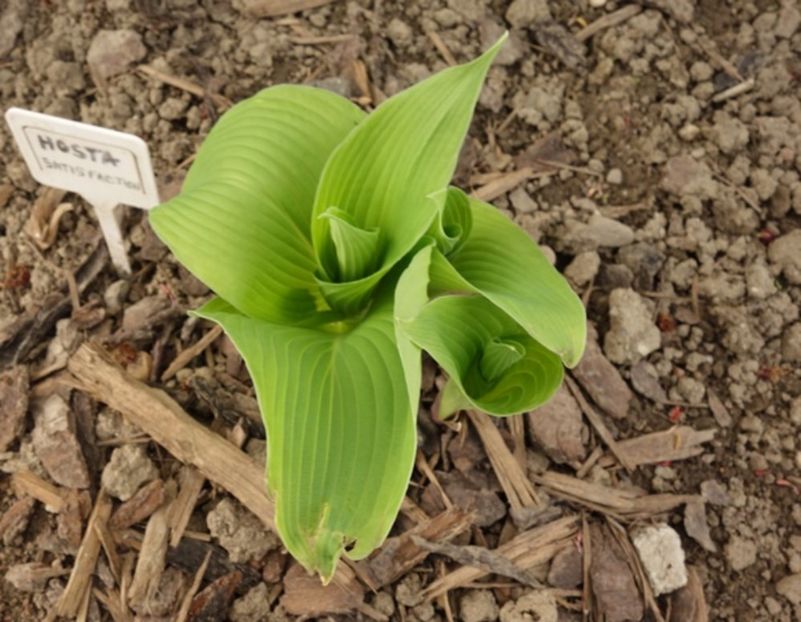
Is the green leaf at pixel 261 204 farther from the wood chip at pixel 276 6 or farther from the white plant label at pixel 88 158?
the wood chip at pixel 276 6

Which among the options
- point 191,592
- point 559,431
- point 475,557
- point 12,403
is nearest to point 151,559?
point 191,592

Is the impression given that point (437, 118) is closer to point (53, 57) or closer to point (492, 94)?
point (492, 94)

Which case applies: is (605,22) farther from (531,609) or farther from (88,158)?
(531,609)

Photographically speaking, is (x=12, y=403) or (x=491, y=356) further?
(x=12, y=403)

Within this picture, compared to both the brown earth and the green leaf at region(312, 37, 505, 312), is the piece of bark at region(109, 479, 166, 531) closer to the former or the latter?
the brown earth

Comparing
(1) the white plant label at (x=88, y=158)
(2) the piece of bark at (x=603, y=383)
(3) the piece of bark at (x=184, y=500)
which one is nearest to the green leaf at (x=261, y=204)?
(1) the white plant label at (x=88, y=158)
